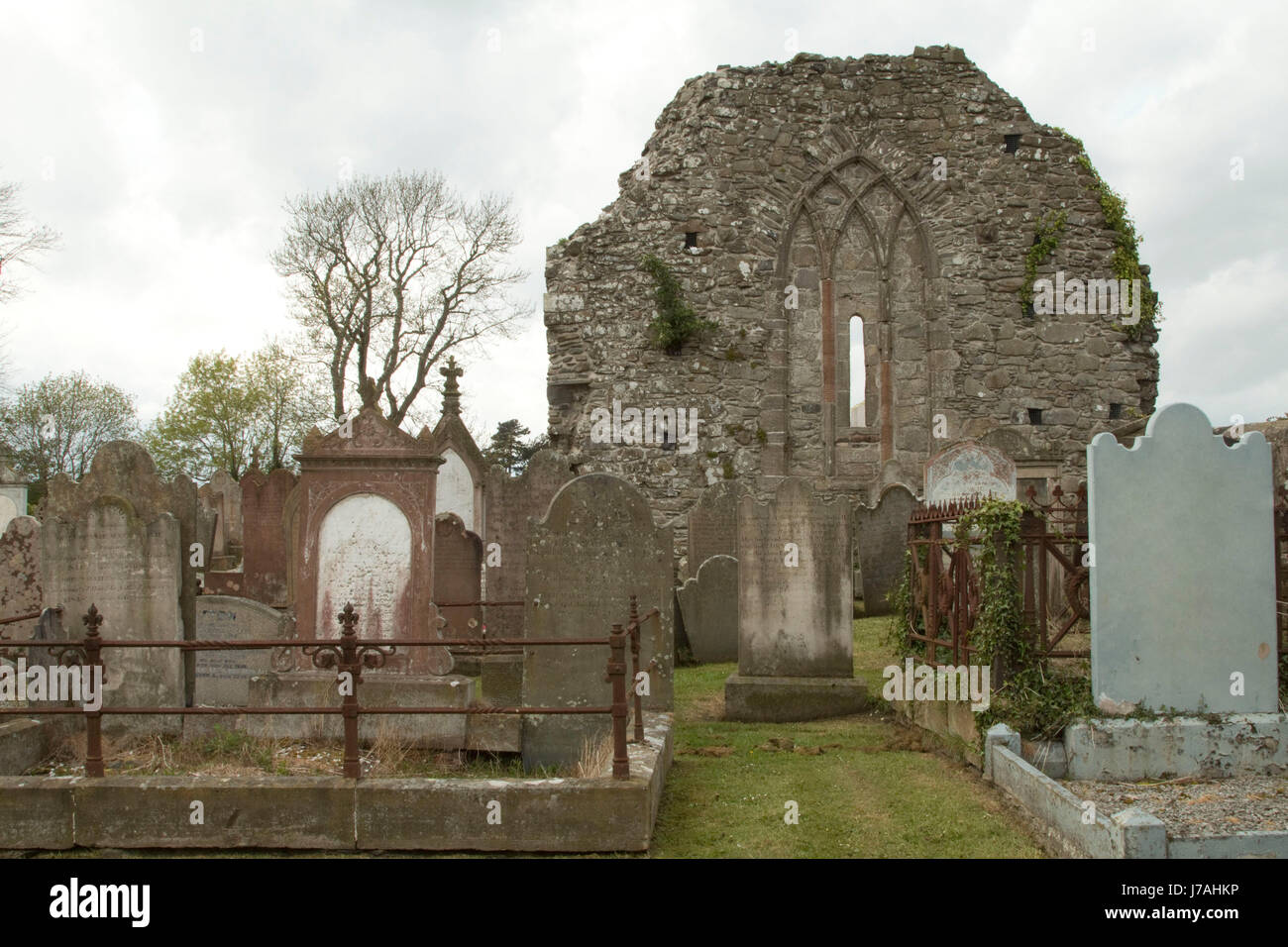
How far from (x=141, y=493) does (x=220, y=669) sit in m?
1.95

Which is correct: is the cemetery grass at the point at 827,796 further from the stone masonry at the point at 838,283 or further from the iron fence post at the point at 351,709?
the stone masonry at the point at 838,283

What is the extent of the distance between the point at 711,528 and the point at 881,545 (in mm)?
2373

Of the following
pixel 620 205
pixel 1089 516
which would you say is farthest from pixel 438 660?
pixel 620 205

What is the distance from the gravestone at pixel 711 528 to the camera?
14383 millimetres

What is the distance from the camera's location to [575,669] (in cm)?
737

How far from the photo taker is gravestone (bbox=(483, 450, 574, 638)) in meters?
12.7

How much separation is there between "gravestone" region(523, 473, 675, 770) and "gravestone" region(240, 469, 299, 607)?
8289mm

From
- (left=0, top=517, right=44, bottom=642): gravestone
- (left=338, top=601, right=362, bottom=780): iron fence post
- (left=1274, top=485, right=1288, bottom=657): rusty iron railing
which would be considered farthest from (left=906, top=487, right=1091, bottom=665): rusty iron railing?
(left=0, top=517, right=44, bottom=642): gravestone

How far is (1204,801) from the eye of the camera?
568 centimetres

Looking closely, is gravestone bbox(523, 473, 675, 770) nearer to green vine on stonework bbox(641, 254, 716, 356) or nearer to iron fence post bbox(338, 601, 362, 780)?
iron fence post bbox(338, 601, 362, 780)

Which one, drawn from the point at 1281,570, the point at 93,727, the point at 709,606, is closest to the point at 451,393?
the point at 709,606

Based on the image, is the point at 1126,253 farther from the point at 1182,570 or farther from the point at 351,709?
the point at 351,709

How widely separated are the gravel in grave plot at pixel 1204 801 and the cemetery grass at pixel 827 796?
1.89ft
